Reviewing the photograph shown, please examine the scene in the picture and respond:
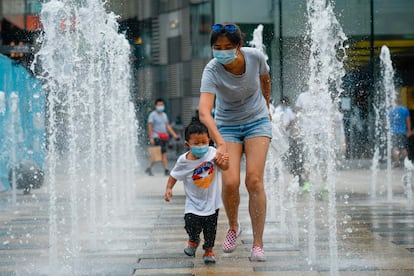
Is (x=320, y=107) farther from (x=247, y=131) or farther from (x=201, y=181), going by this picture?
(x=201, y=181)

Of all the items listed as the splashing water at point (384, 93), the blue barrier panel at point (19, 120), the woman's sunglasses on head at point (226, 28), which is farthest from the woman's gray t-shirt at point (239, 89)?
the splashing water at point (384, 93)

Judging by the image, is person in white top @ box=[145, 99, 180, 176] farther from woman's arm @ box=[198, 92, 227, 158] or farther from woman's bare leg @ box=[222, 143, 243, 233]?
woman's arm @ box=[198, 92, 227, 158]

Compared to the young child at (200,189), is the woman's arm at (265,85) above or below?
above

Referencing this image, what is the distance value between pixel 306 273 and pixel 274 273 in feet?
0.59

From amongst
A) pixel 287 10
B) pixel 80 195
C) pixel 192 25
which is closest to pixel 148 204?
pixel 80 195

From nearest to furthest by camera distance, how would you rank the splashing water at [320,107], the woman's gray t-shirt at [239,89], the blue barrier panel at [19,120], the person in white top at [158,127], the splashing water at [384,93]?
the woman's gray t-shirt at [239,89] < the splashing water at [320,107] < the blue barrier panel at [19,120] < the person in white top at [158,127] < the splashing water at [384,93]

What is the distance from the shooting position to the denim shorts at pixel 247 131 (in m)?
4.29

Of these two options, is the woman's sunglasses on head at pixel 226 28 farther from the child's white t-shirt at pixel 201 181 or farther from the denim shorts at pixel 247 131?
the child's white t-shirt at pixel 201 181

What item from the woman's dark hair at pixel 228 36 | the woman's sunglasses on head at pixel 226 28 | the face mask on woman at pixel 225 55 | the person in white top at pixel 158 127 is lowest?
the person in white top at pixel 158 127

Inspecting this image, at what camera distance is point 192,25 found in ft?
83.1

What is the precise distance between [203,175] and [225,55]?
2.55 feet

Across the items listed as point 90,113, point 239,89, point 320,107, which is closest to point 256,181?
point 239,89

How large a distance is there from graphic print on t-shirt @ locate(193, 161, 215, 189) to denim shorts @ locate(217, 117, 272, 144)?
0.70 feet

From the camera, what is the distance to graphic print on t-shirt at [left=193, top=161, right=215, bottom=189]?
4.29 m
